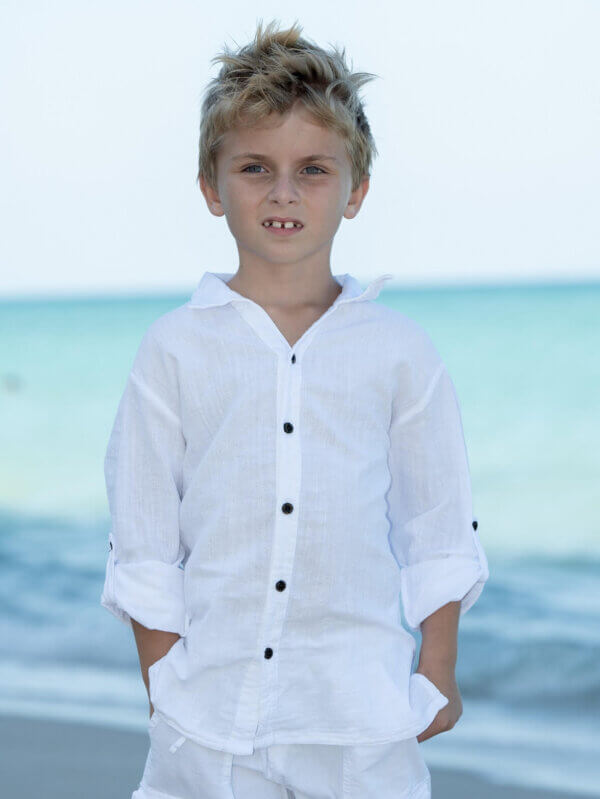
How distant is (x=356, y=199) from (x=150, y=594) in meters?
0.78

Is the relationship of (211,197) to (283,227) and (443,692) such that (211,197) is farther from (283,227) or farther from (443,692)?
(443,692)

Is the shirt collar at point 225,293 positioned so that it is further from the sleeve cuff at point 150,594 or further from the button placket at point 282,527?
the sleeve cuff at point 150,594

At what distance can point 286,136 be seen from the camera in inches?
74.8

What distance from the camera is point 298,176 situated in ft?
6.31

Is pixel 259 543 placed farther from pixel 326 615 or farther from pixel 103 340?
pixel 103 340

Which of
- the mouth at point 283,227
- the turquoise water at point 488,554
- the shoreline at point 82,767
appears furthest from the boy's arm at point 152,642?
the turquoise water at point 488,554

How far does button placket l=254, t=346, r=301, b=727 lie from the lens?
1813 mm

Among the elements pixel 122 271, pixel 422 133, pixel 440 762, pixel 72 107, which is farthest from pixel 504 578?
pixel 122 271

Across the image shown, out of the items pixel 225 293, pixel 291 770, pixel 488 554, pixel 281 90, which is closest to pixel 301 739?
pixel 291 770

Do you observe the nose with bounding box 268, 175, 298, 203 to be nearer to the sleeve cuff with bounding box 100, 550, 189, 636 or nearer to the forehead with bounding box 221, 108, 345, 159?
the forehead with bounding box 221, 108, 345, 159

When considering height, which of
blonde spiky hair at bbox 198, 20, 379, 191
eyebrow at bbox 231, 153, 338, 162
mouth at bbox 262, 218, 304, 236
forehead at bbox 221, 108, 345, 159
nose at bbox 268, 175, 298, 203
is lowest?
mouth at bbox 262, 218, 304, 236

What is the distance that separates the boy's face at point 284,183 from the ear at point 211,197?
9 centimetres

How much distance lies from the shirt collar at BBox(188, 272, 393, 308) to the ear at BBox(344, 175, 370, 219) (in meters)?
0.14

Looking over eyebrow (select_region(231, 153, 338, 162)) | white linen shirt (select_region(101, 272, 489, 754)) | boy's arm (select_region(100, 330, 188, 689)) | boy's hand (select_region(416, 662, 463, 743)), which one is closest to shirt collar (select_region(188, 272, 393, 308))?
white linen shirt (select_region(101, 272, 489, 754))
